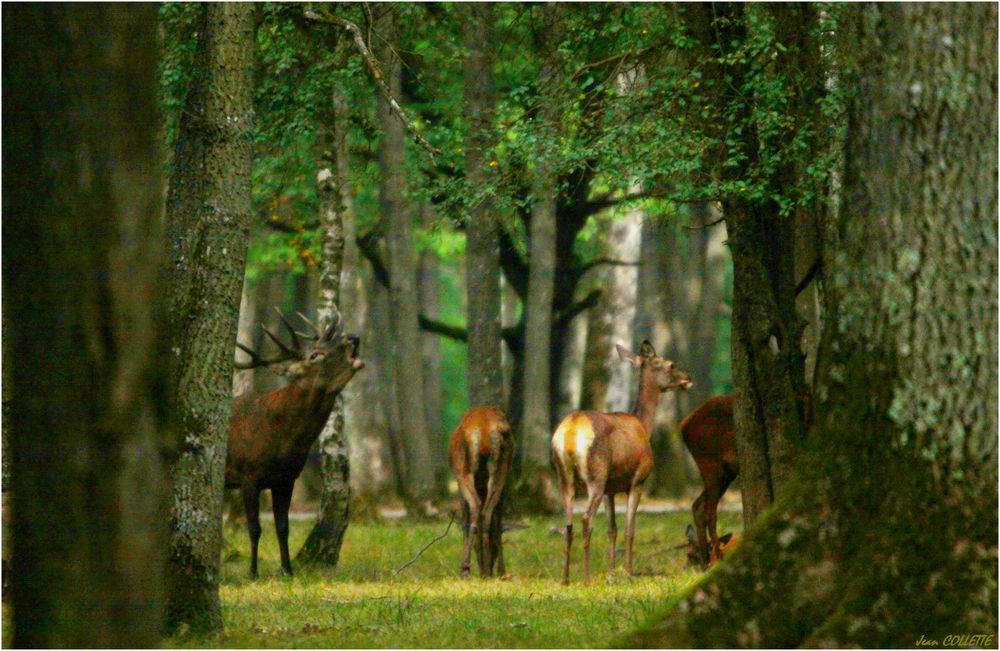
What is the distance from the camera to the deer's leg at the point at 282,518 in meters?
13.2

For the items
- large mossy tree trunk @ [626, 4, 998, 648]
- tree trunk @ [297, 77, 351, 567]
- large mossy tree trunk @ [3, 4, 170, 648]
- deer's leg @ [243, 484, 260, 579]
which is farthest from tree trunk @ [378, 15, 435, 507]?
large mossy tree trunk @ [3, 4, 170, 648]

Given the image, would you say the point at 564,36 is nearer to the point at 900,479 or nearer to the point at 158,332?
the point at 900,479

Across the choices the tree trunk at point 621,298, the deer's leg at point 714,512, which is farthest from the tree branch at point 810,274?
the tree trunk at point 621,298

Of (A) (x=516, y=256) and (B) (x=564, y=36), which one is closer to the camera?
(B) (x=564, y=36)

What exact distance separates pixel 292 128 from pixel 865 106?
8494mm

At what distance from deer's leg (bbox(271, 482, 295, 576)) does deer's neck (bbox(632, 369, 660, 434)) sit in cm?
410

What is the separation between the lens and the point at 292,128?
13.5 meters

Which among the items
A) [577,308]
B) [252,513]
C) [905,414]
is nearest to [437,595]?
[252,513]

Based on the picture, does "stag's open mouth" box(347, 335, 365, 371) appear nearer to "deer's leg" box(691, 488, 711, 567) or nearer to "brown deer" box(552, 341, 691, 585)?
"brown deer" box(552, 341, 691, 585)

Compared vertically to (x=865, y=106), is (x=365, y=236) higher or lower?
higher

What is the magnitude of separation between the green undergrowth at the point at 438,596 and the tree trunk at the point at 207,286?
0.53 metres

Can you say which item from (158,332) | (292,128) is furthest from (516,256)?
(158,332)

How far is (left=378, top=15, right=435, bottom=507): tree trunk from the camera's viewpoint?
20.3 m

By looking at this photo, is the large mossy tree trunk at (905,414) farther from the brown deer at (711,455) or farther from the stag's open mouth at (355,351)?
the stag's open mouth at (355,351)
